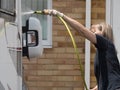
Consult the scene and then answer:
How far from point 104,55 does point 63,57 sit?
3926mm

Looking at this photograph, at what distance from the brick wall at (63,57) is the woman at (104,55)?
3.76 m

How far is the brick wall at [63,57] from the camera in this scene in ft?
30.5

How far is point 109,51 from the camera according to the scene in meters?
5.43

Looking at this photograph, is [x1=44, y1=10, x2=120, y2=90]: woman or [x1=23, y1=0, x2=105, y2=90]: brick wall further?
[x1=23, y1=0, x2=105, y2=90]: brick wall

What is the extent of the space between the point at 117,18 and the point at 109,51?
402 centimetres

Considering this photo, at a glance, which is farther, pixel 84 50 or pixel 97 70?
pixel 84 50

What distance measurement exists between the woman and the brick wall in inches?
148

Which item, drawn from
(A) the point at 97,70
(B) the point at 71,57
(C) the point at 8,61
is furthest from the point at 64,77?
(C) the point at 8,61

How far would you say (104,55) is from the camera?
541cm

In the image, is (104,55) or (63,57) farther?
(63,57)

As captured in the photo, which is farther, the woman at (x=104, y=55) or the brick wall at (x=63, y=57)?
the brick wall at (x=63, y=57)

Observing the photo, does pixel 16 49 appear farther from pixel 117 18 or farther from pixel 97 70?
pixel 117 18

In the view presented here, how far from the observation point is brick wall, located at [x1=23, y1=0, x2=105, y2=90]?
9297mm

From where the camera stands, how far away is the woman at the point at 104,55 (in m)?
5.35
